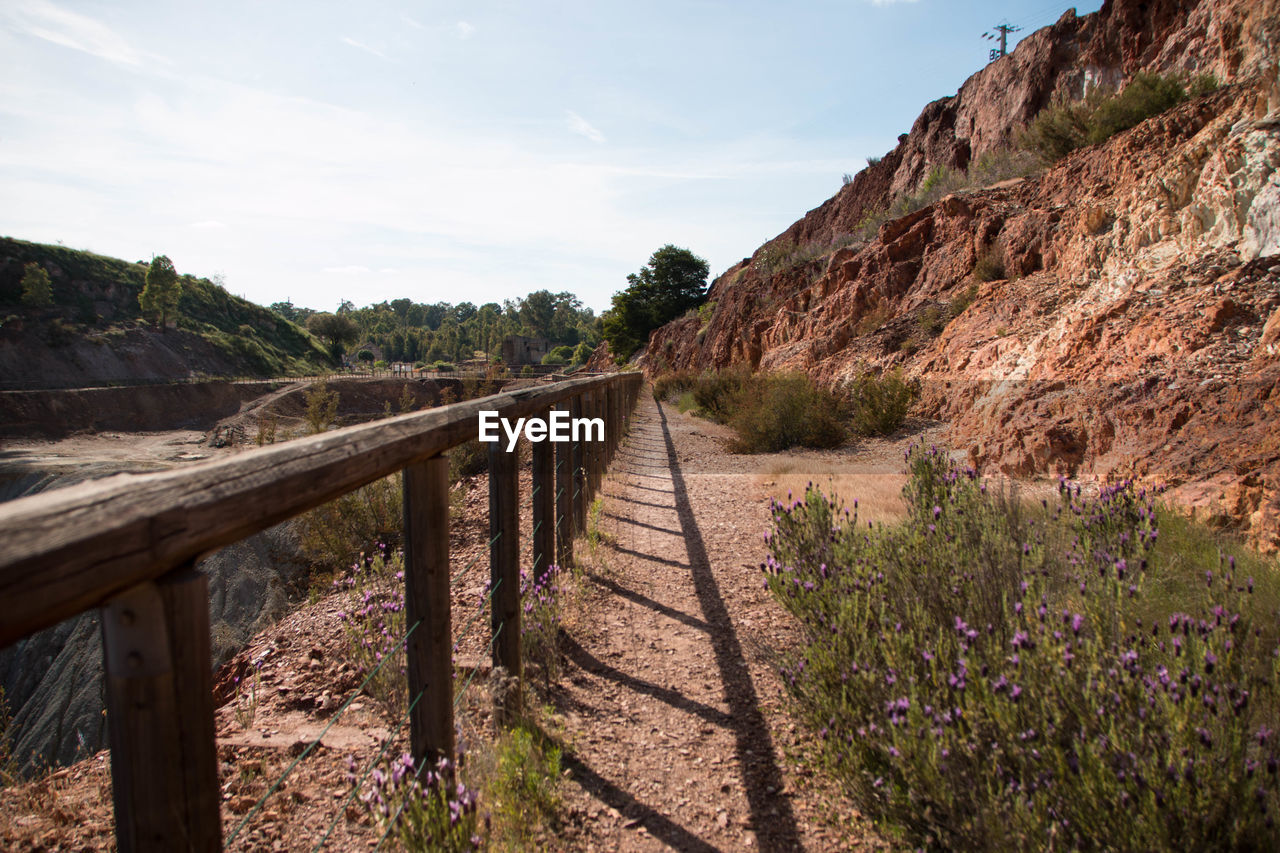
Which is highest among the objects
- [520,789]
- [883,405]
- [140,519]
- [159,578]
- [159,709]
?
[140,519]

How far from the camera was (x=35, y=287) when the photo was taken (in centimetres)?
6159

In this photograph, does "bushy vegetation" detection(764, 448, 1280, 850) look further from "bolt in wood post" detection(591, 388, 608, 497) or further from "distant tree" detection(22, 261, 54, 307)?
"distant tree" detection(22, 261, 54, 307)

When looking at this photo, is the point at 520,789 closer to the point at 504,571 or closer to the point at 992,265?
the point at 504,571

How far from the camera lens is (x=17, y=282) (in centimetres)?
6625

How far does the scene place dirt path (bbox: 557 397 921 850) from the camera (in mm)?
2186

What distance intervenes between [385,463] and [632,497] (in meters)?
5.46

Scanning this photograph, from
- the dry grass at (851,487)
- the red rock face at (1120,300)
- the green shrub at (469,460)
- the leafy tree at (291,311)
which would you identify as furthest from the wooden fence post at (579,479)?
the leafy tree at (291,311)

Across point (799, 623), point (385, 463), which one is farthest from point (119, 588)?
point (799, 623)

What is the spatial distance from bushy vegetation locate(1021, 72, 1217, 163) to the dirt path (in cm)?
1149

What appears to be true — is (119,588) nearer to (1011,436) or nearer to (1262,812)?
(1262,812)

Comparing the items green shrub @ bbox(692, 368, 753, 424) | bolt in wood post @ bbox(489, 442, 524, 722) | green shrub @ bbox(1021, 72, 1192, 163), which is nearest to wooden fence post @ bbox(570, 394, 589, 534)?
bolt in wood post @ bbox(489, 442, 524, 722)

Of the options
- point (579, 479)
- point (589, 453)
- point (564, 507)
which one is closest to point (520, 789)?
point (564, 507)

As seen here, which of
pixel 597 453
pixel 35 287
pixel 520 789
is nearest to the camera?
pixel 520 789

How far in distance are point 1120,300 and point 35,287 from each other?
8330 centimetres
